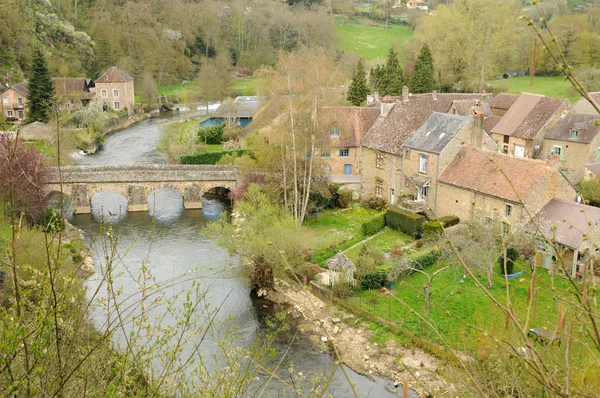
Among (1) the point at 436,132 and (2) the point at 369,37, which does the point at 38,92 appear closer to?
(1) the point at 436,132

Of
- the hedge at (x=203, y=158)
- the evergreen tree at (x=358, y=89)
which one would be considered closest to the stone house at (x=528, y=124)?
the evergreen tree at (x=358, y=89)

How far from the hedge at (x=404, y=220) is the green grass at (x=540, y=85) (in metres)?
32.2

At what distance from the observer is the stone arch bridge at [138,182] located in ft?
122

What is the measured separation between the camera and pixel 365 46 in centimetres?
9012

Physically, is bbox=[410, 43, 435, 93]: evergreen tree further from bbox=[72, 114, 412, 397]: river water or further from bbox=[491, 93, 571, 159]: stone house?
bbox=[72, 114, 412, 397]: river water

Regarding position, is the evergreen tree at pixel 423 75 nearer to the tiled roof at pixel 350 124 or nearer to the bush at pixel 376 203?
the tiled roof at pixel 350 124

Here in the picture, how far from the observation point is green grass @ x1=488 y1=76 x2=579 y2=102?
58.3 m

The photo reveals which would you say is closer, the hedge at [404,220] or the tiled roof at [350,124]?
the hedge at [404,220]

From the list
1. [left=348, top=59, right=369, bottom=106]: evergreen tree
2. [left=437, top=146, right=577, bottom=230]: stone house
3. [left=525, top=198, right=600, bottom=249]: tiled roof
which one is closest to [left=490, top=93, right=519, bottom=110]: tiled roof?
[left=348, top=59, right=369, bottom=106]: evergreen tree

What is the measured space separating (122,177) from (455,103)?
77.0ft

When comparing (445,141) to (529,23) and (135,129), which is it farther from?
(135,129)

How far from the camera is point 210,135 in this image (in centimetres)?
5150

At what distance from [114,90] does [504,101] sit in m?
40.8

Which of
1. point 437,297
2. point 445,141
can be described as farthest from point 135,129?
point 437,297
